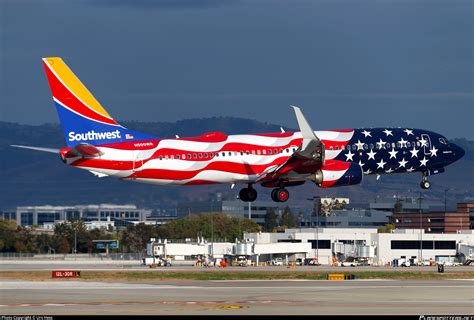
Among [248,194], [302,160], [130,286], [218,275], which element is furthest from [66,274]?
[302,160]

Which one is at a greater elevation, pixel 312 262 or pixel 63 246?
pixel 63 246

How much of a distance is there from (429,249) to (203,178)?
8424 centimetres

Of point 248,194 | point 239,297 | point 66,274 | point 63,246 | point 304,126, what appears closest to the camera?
point 239,297

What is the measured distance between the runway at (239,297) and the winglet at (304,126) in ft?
35.0

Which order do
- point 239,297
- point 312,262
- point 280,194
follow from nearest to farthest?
1. point 239,297
2. point 280,194
3. point 312,262

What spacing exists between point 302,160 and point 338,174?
2.92 metres

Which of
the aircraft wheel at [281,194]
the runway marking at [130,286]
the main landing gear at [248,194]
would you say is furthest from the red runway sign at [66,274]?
the aircraft wheel at [281,194]

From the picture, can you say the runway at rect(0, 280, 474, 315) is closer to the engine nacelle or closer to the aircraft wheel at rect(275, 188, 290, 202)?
the aircraft wheel at rect(275, 188, 290, 202)

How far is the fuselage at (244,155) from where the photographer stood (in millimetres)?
86188

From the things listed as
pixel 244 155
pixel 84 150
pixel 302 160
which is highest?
pixel 244 155

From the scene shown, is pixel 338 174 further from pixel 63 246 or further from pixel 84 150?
pixel 63 246

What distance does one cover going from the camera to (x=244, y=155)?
89000 mm

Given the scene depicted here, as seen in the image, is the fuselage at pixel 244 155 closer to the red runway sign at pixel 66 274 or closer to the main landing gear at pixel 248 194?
the main landing gear at pixel 248 194

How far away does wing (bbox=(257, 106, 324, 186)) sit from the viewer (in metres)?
87.9
